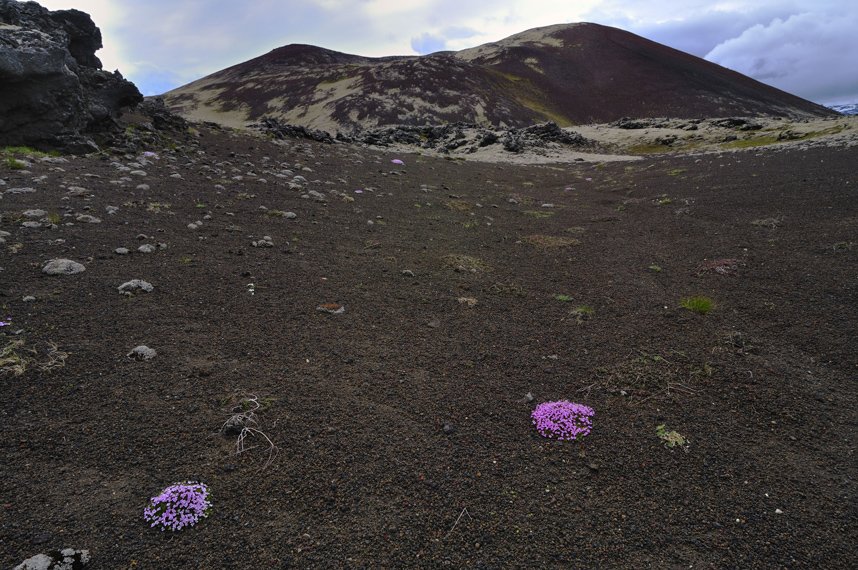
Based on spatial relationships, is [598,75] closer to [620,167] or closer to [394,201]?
[620,167]

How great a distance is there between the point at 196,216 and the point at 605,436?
9.12m

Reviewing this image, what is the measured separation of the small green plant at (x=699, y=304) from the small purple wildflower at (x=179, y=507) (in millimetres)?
6602

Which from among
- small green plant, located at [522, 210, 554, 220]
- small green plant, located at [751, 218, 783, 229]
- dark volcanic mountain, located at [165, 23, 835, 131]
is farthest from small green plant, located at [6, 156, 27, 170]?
dark volcanic mountain, located at [165, 23, 835, 131]

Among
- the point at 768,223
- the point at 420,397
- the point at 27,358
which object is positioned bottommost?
the point at 420,397

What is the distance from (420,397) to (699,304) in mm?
4690

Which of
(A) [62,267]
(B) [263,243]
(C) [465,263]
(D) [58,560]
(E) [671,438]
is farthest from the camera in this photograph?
(C) [465,263]

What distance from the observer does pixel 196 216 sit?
8586mm

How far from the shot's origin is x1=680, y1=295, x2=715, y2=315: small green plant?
571cm

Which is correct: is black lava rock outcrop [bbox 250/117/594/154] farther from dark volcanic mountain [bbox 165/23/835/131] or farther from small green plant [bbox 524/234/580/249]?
small green plant [bbox 524/234/580/249]

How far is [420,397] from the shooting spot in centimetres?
405

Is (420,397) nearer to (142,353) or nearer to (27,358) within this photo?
(142,353)

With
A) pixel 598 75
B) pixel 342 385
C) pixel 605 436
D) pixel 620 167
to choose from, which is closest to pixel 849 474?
pixel 605 436

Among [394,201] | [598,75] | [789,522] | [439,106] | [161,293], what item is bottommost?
[789,522]

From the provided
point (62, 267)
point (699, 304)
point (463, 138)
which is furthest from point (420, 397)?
point (463, 138)
